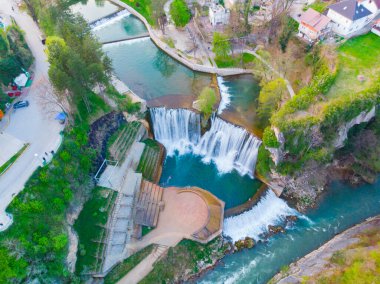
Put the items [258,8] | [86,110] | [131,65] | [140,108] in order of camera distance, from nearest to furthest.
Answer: [86,110] < [140,108] < [131,65] < [258,8]

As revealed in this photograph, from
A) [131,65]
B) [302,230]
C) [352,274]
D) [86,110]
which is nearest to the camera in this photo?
[352,274]

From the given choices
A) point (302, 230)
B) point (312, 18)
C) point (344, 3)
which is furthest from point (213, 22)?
point (302, 230)

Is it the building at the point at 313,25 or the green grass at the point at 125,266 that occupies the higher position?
the building at the point at 313,25

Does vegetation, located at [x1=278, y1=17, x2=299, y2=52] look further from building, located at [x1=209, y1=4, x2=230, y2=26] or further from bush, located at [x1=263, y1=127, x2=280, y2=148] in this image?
bush, located at [x1=263, y1=127, x2=280, y2=148]

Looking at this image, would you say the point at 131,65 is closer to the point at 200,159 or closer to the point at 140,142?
the point at 140,142

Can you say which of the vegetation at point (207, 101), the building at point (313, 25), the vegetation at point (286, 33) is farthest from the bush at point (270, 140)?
the building at point (313, 25)

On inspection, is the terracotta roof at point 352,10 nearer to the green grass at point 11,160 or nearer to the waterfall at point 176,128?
the waterfall at point 176,128

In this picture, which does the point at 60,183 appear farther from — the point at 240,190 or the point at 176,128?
the point at 240,190
